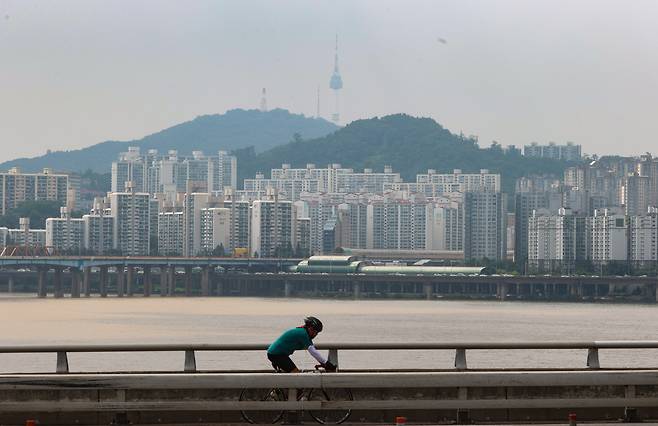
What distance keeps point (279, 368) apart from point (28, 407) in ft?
10.7

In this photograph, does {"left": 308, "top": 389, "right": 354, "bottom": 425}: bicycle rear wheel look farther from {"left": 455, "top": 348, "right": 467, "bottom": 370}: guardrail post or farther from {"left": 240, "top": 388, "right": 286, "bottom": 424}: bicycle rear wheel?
{"left": 455, "top": 348, "right": 467, "bottom": 370}: guardrail post

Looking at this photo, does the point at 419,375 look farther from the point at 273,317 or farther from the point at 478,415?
the point at 273,317

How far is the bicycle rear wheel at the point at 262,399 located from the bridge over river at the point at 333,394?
12mm

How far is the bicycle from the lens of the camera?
20984 mm

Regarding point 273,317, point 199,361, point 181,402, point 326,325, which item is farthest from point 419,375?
point 273,317

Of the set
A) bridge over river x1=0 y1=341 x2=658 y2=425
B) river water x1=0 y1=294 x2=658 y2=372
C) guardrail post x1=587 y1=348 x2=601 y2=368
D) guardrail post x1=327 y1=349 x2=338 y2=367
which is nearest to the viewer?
bridge over river x1=0 y1=341 x2=658 y2=425

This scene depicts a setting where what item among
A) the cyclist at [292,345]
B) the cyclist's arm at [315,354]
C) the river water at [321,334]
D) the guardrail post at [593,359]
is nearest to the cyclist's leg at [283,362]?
the cyclist at [292,345]

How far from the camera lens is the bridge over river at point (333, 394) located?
67.2 ft

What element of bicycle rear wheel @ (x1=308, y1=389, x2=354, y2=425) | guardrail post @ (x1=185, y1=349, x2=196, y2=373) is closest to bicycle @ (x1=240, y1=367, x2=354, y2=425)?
bicycle rear wheel @ (x1=308, y1=389, x2=354, y2=425)

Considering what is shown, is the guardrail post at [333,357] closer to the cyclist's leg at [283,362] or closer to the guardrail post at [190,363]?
the cyclist's leg at [283,362]

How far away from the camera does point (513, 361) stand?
220ft

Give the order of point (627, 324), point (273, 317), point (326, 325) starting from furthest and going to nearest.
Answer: point (273, 317) < point (627, 324) < point (326, 325)

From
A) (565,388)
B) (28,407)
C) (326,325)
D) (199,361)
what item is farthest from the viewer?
(326,325)

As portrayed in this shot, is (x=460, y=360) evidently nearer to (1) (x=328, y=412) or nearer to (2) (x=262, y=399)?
(1) (x=328, y=412)
